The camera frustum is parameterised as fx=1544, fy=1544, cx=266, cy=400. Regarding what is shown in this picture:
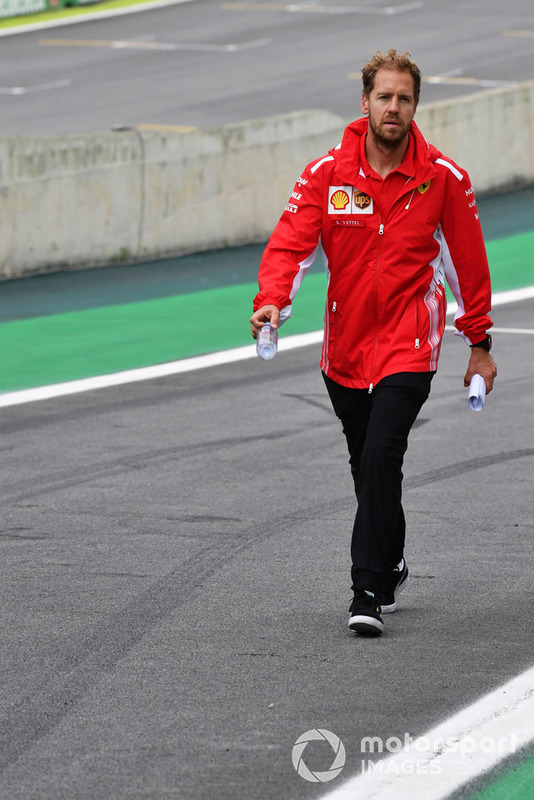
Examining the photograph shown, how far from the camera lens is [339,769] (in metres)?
4.55

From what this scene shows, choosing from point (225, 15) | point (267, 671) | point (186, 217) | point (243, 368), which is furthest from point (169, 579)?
point (225, 15)

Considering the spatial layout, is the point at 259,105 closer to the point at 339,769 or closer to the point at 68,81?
the point at 68,81

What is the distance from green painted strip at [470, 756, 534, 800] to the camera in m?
4.41

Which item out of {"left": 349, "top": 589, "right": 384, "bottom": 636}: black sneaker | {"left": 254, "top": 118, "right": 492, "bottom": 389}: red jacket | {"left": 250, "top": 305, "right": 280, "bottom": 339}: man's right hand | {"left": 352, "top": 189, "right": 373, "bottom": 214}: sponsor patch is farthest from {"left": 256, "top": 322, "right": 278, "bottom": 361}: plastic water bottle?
{"left": 349, "top": 589, "right": 384, "bottom": 636}: black sneaker

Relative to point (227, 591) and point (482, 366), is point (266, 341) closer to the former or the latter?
point (482, 366)

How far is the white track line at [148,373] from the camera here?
10773 millimetres

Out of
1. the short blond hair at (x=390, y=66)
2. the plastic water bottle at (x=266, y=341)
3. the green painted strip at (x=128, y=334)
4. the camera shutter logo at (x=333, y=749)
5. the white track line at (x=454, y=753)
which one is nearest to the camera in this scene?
the white track line at (x=454, y=753)

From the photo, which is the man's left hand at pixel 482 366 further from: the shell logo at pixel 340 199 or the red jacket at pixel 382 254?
the shell logo at pixel 340 199

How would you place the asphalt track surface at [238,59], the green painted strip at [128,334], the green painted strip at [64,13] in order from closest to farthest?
1. the green painted strip at [128,334]
2. the asphalt track surface at [238,59]
3. the green painted strip at [64,13]

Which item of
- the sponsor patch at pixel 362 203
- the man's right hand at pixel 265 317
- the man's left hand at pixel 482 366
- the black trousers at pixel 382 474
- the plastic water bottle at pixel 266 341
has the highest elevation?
the sponsor patch at pixel 362 203

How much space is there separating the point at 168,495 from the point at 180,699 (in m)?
2.91

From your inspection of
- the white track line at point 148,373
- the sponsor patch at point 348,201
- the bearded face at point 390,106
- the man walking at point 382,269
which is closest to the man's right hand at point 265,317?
the man walking at point 382,269

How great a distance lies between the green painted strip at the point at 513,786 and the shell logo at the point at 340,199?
2.24 metres

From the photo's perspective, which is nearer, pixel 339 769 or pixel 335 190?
pixel 339 769
